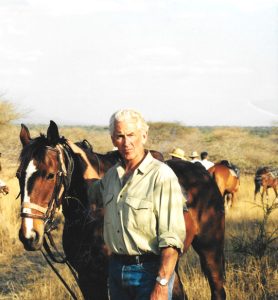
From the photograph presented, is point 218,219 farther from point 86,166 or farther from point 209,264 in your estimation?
point 86,166

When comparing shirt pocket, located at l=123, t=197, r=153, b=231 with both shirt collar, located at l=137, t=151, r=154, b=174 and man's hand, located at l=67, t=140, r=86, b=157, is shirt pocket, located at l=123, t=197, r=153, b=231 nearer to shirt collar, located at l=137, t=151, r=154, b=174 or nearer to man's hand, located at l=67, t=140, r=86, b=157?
shirt collar, located at l=137, t=151, r=154, b=174

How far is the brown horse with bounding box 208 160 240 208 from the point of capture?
16.3 metres

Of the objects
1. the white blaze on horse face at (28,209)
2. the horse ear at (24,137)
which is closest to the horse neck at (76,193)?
the horse ear at (24,137)

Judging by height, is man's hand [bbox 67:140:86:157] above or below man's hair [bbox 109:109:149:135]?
below

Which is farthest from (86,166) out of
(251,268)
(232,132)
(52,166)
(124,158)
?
(232,132)

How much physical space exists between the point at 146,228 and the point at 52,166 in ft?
4.19

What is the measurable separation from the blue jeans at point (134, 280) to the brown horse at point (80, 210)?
73cm

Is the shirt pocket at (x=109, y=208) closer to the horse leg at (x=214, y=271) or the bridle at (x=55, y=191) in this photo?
the bridle at (x=55, y=191)

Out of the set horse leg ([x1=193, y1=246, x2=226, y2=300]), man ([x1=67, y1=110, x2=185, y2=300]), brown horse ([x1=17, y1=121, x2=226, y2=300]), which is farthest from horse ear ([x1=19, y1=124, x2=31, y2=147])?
horse leg ([x1=193, y1=246, x2=226, y2=300])

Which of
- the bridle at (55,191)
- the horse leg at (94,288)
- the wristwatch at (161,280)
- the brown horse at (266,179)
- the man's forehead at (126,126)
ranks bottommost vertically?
the brown horse at (266,179)

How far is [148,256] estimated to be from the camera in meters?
2.89

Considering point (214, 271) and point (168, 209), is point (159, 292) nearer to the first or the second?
point (168, 209)

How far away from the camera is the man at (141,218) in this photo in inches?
109

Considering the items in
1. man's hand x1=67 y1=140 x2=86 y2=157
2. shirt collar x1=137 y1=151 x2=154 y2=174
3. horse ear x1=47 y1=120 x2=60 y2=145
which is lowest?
man's hand x1=67 y1=140 x2=86 y2=157
